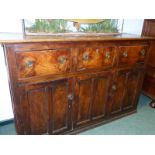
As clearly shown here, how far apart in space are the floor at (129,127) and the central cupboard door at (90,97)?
0.16 m

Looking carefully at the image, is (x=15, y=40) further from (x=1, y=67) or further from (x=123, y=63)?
(x=123, y=63)

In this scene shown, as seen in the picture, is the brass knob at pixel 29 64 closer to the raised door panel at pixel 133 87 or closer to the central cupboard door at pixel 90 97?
the central cupboard door at pixel 90 97

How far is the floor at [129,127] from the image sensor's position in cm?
191

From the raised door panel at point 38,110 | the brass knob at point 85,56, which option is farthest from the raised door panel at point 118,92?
the raised door panel at point 38,110

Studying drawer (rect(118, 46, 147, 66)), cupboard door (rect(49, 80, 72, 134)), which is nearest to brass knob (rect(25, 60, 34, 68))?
cupboard door (rect(49, 80, 72, 134))

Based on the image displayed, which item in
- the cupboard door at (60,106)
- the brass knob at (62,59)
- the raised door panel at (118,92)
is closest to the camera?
the brass knob at (62,59)

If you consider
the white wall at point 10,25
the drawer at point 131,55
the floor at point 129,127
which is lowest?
the floor at point 129,127

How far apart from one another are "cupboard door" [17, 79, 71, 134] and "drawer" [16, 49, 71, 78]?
0.38 feet

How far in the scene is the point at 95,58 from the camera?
158cm

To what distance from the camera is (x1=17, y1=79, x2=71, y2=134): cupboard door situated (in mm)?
1399
